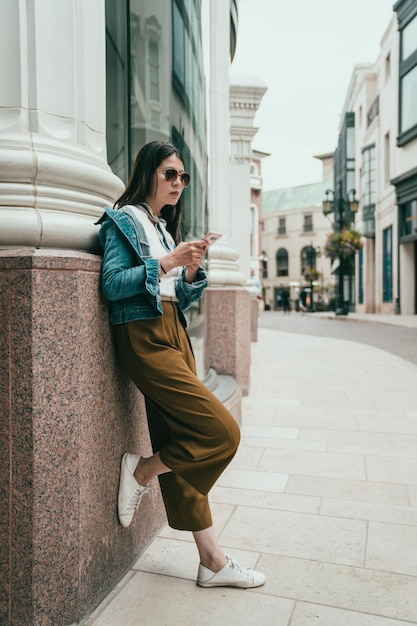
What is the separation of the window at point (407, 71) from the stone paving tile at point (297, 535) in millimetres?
27050

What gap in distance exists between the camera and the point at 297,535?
10.8 ft

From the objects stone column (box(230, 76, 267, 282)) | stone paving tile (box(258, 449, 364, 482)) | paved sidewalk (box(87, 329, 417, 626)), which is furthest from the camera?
stone column (box(230, 76, 267, 282))

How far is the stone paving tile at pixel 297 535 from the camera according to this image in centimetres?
308

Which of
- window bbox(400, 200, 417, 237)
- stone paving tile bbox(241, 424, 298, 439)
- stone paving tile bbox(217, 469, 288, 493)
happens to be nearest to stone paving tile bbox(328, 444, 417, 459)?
stone paving tile bbox(241, 424, 298, 439)

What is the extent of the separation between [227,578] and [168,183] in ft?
5.97

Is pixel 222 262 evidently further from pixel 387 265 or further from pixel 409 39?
pixel 387 265

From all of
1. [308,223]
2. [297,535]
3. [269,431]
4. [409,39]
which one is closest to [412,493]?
[297,535]

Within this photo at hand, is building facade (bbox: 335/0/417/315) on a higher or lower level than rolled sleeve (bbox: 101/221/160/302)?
higher

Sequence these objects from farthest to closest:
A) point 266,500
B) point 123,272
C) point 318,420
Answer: point 318,420 < point 266,500 < point 123,272

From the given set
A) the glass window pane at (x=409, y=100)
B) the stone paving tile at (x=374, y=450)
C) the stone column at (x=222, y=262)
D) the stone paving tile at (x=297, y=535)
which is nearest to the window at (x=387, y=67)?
the glass window pane at (x=409, y=100)

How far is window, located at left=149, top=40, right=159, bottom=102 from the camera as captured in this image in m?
4.48

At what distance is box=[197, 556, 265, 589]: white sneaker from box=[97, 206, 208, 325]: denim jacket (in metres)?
1.21

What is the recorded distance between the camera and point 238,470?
14.7 ft

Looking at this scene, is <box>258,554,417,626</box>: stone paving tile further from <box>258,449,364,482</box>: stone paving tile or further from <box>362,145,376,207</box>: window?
<box>362,145,376,207</box>: window
